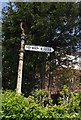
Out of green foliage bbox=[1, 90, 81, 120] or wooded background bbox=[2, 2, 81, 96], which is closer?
green foliage bbox=[1, 90, 81, 120]

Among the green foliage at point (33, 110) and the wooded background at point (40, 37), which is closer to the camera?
the green foliage at point (33, 110)

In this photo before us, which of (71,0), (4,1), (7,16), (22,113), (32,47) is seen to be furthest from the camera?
(7,16)

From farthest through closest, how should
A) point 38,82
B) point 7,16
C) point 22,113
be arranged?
point 38,82
point 7,16
point 22,113

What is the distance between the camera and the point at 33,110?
8.35ft

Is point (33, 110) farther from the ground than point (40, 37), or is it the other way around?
point (40, 37)

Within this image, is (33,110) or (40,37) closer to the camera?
(33,110)

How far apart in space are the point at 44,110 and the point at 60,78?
5.57ft

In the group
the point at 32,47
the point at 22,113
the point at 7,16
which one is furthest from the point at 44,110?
the point at 7,16

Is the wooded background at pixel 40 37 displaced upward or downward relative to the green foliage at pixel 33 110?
upward

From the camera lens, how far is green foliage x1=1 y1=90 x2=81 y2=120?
8.21 ft

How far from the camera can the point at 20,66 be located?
3748 millimetres

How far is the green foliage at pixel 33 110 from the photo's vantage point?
2504 millimetres

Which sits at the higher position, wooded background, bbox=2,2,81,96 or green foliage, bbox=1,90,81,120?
wooded background, bbox=2,2,81,96

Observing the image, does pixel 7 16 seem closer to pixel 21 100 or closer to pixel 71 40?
pixel 71 40
